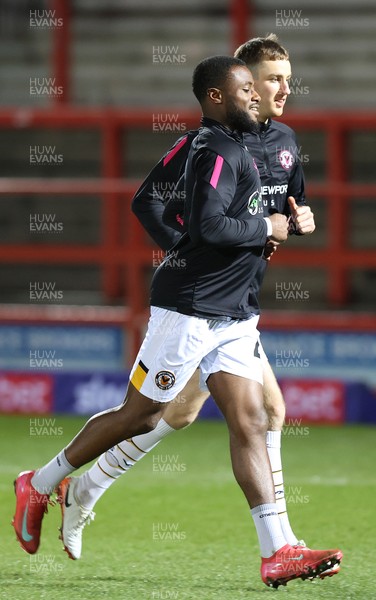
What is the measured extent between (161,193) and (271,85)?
25.2 inches

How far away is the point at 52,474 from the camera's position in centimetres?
577

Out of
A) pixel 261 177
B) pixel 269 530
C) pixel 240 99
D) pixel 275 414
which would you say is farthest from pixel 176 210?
pixel 269 530

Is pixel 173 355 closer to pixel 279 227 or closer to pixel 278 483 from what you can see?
pixel 279 227

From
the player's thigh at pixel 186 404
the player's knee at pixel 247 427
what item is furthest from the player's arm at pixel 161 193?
the player's knee at pixel 247 427

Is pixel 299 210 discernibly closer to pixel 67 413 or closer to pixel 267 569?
pixel 267 569

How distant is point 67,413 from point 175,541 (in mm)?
4121

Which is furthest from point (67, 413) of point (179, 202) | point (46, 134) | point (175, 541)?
point (46, 134)

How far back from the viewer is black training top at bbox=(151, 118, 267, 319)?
5.22 meters

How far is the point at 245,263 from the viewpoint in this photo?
5488mm

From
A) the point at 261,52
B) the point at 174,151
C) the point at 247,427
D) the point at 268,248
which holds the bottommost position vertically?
the point at 247,427

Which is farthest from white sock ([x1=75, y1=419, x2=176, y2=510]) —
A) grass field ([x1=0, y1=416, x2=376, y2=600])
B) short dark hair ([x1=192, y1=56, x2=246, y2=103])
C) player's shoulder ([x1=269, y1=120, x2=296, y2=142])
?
short dark hair ([x1=192, y1=56, x2=246, y2=103])

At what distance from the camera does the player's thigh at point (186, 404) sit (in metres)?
5.97

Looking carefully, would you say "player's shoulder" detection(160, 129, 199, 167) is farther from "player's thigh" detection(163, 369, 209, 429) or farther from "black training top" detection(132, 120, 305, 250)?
"player's thigh" detection(163, 369, 209, 429)

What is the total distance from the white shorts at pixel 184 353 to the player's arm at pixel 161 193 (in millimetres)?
523
